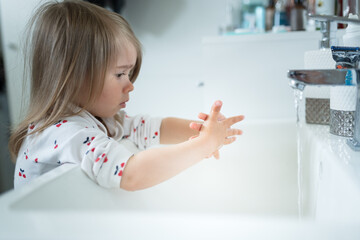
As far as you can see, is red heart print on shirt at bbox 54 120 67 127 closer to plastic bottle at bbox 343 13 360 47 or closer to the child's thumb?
the child's thumb

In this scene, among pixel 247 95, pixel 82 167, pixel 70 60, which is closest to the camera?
pixel 82 167

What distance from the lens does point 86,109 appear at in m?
0.69

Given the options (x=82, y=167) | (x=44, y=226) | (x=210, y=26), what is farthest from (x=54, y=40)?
(x=210, y=26)

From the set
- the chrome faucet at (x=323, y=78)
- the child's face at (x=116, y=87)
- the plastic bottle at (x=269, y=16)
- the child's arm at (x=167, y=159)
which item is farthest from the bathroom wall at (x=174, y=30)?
the chrome faucet at (x=323, y=78)

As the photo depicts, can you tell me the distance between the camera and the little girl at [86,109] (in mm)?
534

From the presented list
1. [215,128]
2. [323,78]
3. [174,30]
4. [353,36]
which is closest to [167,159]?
[215,128]

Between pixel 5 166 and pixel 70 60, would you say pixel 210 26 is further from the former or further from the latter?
pixel 70 60

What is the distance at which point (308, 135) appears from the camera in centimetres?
71

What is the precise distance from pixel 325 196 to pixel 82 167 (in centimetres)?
39

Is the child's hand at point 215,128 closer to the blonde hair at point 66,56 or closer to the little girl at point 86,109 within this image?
the little girl at point 86,109

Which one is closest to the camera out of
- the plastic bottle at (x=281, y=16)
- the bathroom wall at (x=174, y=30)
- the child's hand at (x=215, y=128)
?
the child's hand at (x=215, y=128)

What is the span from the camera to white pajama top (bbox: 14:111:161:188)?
1.69ft

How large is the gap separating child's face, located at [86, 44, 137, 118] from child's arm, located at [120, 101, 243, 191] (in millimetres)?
199

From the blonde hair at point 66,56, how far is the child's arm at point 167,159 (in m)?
0.20
